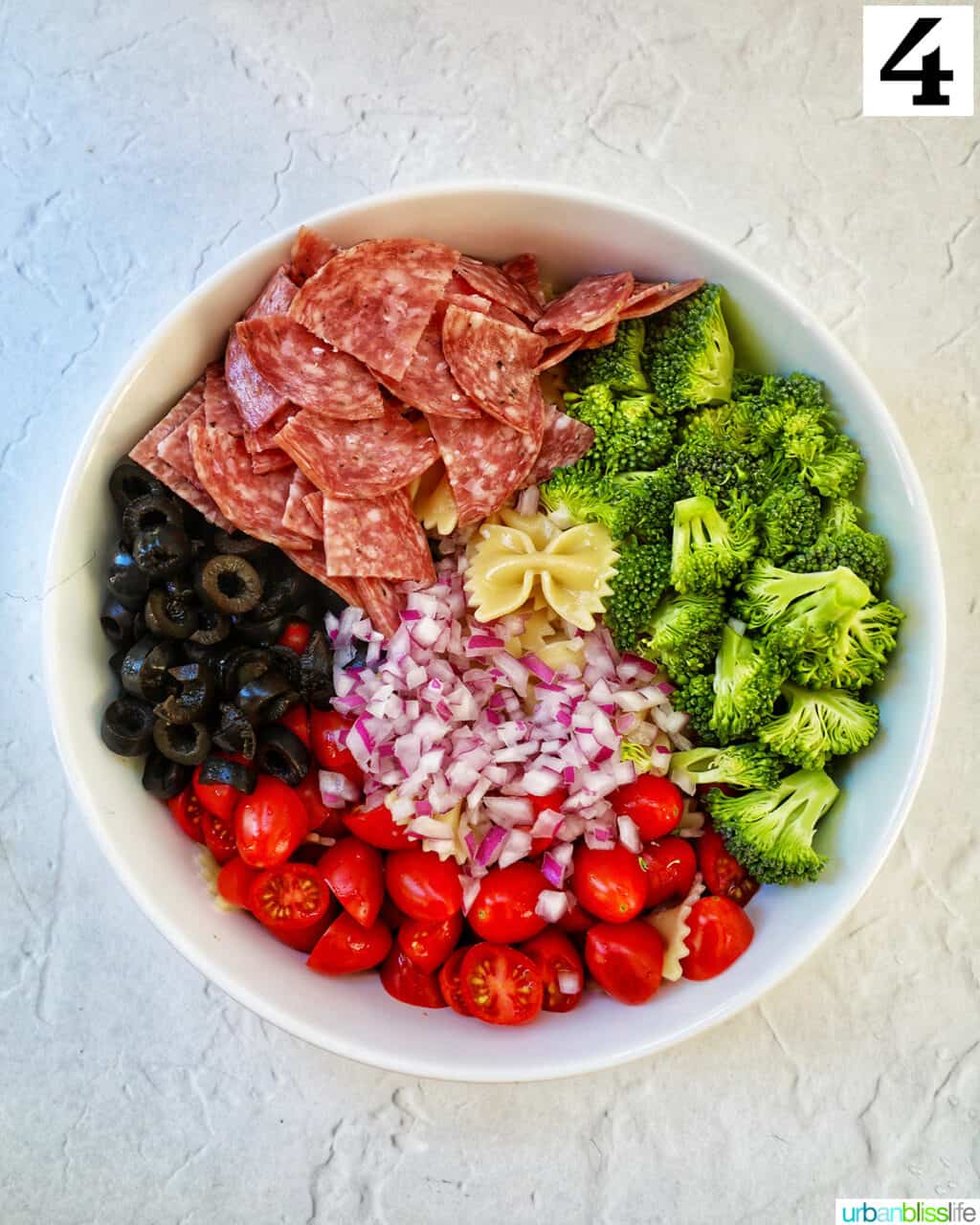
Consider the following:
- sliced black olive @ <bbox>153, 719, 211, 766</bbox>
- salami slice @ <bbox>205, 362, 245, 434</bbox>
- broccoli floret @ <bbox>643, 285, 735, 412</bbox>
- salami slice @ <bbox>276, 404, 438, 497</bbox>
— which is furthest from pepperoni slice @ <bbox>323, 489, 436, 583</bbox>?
broccoli floret @ <bbox>643, 285, 735, 412</bbox>

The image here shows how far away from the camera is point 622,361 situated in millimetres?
2652

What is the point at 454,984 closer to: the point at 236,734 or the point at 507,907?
the point at 507,907

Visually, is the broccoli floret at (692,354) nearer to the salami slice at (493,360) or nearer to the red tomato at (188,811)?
the salami slice at (493,360)

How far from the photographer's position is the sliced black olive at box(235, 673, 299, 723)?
253cm

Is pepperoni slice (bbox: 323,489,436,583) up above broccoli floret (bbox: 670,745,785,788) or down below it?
above

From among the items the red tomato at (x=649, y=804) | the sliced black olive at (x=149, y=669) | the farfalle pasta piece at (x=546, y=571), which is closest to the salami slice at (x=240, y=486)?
the sliced black olive at (x=149, y=669)

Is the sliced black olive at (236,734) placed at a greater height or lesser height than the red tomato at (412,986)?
greater

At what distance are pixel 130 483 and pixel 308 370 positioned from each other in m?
0.50

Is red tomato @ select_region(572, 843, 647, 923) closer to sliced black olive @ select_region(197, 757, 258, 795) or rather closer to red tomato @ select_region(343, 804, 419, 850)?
red tomato @ select_region(343, 804, 419, 850)

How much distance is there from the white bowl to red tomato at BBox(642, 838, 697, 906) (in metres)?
0.19

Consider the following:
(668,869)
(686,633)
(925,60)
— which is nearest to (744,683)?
(686,633)

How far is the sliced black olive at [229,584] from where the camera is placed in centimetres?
250

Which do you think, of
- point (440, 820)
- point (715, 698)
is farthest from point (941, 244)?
point (440, 820)

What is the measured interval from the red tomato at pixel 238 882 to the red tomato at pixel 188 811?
0.48 feet
